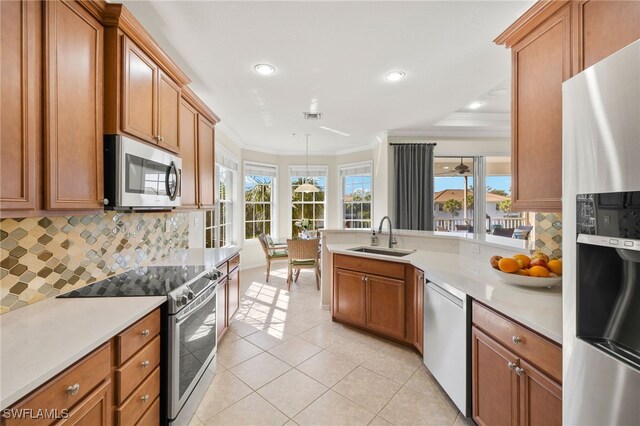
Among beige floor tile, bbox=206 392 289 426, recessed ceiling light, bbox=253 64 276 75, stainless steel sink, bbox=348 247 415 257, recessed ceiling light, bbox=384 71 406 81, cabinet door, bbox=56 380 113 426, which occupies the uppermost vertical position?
recessed ceiling light, bbox=384 71 406 81

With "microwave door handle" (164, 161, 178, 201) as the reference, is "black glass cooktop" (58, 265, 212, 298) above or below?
below

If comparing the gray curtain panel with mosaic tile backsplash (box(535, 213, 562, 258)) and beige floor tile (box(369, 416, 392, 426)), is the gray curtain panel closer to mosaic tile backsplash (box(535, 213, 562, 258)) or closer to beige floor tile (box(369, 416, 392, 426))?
mosaic tile backsplash (box(535, 213, 562, 258))

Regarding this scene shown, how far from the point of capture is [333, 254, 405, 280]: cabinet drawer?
2.57 metres

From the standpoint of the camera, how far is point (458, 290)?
1.75 metres

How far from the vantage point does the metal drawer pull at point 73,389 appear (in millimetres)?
941

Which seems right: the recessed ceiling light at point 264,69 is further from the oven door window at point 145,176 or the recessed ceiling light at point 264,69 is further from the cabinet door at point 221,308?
the cabinet door at point 221,308

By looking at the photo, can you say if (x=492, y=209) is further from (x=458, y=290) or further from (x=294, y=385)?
(x=294, y=385)

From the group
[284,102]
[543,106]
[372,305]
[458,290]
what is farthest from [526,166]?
[284,102]

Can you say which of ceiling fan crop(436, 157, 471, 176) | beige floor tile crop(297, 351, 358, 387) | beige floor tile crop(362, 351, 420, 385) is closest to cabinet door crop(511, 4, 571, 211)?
beige floor tile crop(362, 351, 420, 385)

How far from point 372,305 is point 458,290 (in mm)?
1159

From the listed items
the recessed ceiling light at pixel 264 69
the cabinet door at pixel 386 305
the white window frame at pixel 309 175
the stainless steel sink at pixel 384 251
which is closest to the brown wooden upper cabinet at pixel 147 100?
the recessed ceiling light at pixel 264 69

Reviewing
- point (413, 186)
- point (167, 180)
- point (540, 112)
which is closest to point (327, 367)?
point (167, 180)

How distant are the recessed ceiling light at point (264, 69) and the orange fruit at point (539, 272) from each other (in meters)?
2.59

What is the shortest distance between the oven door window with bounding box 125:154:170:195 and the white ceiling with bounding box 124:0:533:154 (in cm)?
102
